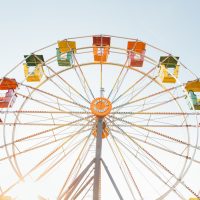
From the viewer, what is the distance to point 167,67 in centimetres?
1280

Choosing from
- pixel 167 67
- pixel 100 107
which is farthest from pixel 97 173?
pixel 167 67

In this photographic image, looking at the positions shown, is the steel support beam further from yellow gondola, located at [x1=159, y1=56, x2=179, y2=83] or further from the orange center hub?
yellow gondola, located at [x1=159, y1=56, x2=179, y2=83]

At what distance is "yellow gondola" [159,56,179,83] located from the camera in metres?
12.4

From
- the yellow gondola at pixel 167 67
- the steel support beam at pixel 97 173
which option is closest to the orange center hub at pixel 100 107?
the steel support beam at pixel 97 173

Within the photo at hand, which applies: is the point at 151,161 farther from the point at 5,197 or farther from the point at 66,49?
the point at 66,49

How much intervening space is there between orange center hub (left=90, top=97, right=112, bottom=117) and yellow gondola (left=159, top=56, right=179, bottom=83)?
3.20 metres

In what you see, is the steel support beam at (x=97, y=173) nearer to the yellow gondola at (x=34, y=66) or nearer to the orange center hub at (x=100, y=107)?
the orange center hub at (x=100, y=107)

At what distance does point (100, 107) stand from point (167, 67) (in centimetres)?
416

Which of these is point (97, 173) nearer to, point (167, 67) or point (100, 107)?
point (100, 107)

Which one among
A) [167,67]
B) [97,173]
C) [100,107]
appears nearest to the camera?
[97,173]

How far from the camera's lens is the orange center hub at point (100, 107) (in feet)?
32.9

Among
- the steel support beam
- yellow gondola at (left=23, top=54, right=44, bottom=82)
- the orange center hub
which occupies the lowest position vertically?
the steel support beam

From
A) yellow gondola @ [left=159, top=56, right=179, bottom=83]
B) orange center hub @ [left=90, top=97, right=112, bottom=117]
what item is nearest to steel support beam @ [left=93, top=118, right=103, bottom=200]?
orange center hub @ [left=90, top=97, right=112, bottom=117]

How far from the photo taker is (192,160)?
10234 mm
